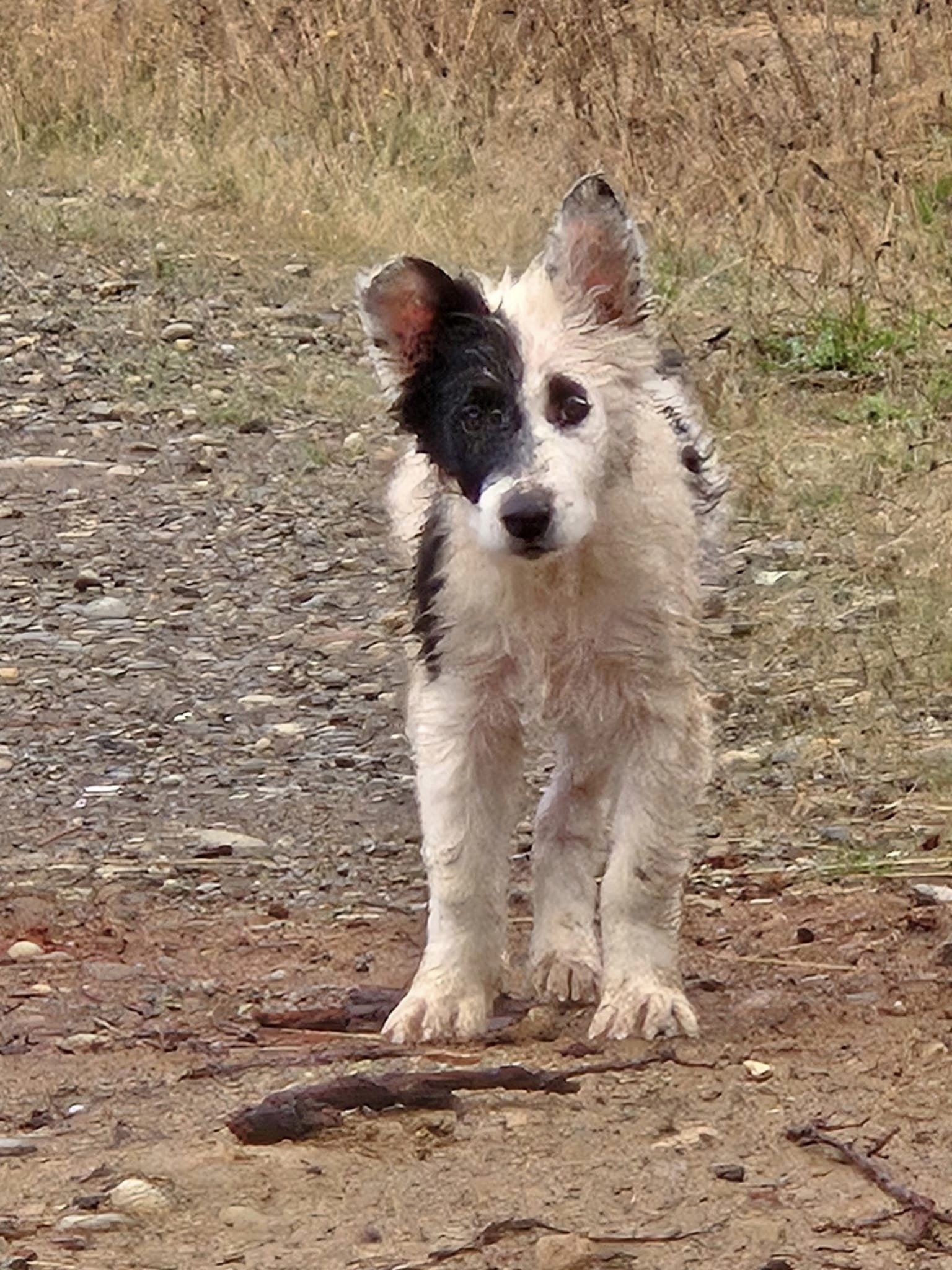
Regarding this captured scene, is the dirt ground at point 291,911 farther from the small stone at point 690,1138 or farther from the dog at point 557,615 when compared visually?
the dog at point 557,615

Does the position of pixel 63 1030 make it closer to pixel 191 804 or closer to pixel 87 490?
pixel 191 804

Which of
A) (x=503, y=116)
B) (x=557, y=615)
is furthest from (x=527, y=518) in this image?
(x=503, y=116)

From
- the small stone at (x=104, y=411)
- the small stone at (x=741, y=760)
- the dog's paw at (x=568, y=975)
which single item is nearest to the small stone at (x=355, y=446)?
the small stone at (x=104, y=411)

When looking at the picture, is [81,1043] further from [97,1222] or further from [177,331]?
[177,331]

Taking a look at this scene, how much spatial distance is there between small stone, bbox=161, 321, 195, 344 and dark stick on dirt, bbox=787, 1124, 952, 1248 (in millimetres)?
7572

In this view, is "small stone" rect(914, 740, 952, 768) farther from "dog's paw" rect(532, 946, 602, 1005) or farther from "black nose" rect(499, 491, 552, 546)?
"black nose" rect(499, 491, 552, 546)

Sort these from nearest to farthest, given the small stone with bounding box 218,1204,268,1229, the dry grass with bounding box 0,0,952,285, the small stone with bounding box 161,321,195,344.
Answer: the small stone with bounding box 218,1204,268,1229 → the dry grass with bounding box 0,0,952,285 → the small stone with bounding box 161,321,195,344

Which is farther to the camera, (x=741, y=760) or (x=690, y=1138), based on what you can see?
(x=741, y=760)

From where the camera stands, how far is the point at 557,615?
5254 millimetres

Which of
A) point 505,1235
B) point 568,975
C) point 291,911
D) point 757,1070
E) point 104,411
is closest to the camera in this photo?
point 505,1235

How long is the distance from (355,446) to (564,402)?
5.18m

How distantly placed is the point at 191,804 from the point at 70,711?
2.68 ft

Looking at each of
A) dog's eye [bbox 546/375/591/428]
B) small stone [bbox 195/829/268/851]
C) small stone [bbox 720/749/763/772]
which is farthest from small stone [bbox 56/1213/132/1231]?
small stone [bbox 720/749/763/772]

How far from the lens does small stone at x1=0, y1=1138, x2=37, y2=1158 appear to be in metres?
4.61
